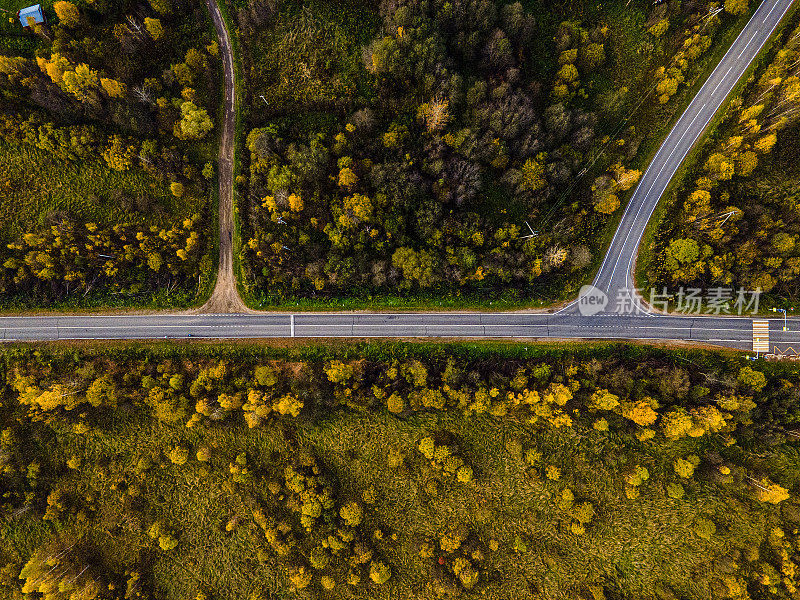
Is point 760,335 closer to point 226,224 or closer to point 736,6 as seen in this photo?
point 736,6

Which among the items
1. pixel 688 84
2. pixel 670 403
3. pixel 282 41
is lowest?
pixel 670 403

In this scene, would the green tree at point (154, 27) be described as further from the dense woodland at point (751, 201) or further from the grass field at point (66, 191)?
the dense woodland at point (751, 201)

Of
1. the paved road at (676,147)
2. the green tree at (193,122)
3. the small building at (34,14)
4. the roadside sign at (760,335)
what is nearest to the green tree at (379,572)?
the paved road at (676,147)

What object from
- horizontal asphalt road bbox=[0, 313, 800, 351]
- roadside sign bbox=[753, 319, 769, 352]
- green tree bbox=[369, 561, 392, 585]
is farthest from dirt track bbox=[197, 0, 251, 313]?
roadside sign bbox=[753, 319, 769, 352]

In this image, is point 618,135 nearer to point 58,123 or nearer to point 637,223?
point 637,223

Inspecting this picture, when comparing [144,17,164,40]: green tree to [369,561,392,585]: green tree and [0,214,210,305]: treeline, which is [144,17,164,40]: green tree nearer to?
[0,214,210,305]: treeline

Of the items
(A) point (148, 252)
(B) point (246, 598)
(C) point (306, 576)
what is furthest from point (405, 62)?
(B) point (246, 598)
